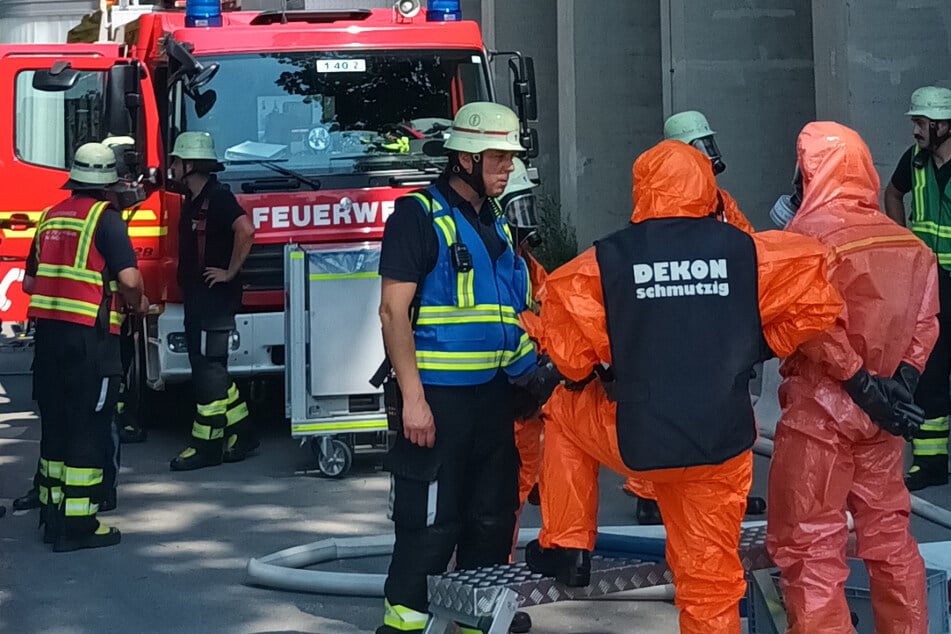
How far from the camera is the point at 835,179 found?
17.0 ft

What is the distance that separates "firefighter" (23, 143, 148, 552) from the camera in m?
7.36

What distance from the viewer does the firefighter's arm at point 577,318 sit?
175 inches

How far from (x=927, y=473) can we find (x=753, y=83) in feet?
17.0

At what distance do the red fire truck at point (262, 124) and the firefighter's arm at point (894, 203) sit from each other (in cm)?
238

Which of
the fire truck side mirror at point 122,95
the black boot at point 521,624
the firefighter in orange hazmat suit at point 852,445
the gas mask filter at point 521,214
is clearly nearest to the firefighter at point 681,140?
the black boot at point 521,624

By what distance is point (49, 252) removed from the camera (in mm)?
7434

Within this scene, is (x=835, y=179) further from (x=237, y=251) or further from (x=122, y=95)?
(x=122, y=95)

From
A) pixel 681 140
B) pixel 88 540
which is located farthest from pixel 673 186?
pixel 88 540

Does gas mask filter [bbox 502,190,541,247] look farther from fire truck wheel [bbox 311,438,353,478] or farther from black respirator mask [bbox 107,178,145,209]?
fire truck wheel [bbox 311,438,353,478]

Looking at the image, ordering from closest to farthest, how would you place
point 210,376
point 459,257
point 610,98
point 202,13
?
point 459,257 → point 210,376 → point 202,13 → point 610,98

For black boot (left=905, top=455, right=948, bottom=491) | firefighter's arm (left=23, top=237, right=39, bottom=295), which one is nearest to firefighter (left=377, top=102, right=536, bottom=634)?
firefighter's arm (left=23, top=237, right=39, bottom=295)

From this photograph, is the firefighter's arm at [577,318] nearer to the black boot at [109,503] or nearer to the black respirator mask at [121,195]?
the black respirator mask at [121,195]

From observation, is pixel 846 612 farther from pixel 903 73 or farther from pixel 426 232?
pixel 903 73

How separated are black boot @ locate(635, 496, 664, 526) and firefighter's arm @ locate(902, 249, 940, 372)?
2.42 m
